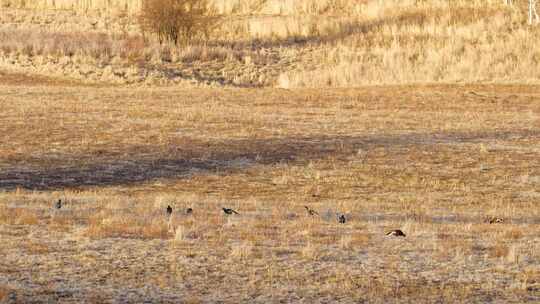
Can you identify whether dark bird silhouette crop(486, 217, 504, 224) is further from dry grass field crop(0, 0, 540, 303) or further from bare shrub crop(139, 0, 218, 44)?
bare shrub crop(139, 0, 218, 44)

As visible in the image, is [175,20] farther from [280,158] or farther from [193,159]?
[193,159]

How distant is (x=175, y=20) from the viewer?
2127 inches

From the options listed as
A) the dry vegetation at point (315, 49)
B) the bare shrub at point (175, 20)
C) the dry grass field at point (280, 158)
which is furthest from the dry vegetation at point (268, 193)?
the bare shrub at point (175, 20)

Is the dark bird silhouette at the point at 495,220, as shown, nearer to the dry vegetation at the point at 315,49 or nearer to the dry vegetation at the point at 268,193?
the dry vegetation at the point at 268,193

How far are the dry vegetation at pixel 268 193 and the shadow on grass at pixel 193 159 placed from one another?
6 cm

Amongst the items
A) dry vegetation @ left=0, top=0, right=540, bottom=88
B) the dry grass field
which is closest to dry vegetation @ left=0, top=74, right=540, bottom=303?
the dry grass field

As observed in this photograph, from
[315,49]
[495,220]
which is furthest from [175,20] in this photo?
[495,220]

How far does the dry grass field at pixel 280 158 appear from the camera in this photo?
493 inches

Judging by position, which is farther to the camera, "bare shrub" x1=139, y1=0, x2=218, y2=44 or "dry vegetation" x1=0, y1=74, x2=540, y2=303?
"bare shrub" x1=139, y1=0, x2=218, y2=44

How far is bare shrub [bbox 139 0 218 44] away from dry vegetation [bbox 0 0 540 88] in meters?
0.83

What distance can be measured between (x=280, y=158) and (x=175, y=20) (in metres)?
28.4

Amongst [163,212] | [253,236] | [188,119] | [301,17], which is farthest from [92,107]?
[301,17]

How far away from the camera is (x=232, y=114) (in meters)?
33.9

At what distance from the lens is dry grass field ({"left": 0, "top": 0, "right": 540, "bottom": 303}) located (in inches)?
493
